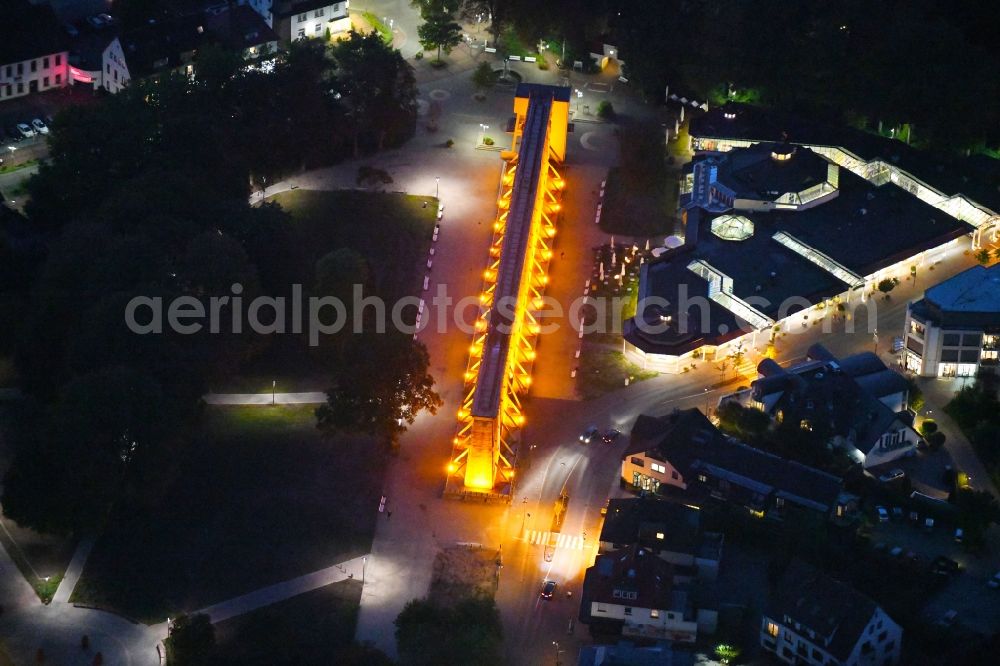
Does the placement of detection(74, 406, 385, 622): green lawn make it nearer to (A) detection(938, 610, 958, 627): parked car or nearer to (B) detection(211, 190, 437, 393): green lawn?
(B) detection(211, 190, 437, 393): green lawn

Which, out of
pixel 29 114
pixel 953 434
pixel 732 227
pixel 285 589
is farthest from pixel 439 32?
pixel 285 589

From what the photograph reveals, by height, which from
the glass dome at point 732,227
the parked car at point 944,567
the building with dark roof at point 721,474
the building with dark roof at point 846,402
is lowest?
the parked car at point 944,567

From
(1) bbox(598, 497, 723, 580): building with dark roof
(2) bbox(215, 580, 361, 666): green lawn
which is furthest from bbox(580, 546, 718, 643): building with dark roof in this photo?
(2) bbox(215, 580, 361, 666): green lawn

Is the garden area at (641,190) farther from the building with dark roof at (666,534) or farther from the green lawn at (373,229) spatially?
the building with dark roof at (666,534)

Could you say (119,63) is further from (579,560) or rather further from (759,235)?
(579,560)

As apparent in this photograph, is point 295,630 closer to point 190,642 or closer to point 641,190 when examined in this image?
point 190,642

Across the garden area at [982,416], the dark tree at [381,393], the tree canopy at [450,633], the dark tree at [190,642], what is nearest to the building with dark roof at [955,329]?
the garden area at [982,416]

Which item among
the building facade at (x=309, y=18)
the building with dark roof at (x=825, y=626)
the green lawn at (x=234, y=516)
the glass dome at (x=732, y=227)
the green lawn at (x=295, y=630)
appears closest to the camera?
the building with dark roof at (x=825, y=626)
